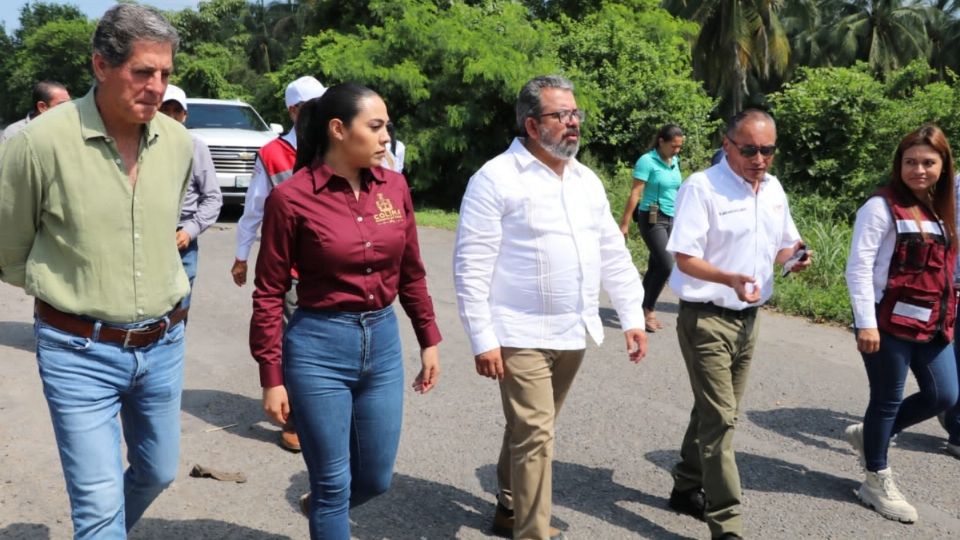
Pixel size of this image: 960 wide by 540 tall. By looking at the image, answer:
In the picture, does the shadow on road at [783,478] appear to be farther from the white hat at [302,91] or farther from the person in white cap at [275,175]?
the white hat at [302,91]

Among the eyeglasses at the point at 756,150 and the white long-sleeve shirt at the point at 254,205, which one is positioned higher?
the eyeglasses at the point at 756,150

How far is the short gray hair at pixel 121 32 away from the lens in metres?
2.75

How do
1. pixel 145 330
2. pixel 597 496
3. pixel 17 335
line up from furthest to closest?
1. pixel 17 335
2. pixel 597 496
3. pixel 145 330

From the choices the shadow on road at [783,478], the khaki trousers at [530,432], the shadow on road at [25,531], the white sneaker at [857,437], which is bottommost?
the shadow on road at [25,531]

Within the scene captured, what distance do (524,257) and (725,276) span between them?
0.94 m

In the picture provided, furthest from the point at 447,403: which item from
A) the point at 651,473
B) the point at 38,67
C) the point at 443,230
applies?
the point at 38,67

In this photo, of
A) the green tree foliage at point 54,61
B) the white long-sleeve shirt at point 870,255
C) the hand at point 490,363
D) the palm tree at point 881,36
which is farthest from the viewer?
the green tree foliage at point 54,61

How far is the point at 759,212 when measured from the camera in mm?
4242

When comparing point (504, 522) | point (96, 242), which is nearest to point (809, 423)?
point (504, 522)

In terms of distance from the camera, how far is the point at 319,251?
123 inches

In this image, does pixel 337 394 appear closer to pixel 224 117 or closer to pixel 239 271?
pixel 239 271

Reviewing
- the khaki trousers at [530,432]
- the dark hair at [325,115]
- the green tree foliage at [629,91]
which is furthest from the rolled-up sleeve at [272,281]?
the green tree foliage at [629,91]

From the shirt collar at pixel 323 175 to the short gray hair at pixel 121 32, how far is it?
67cm

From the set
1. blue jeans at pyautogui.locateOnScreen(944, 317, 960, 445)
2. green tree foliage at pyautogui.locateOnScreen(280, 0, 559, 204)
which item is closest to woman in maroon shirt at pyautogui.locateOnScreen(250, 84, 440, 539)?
blue jeans at pyautogui.locateOnScreen(944, 317, 960, 445)
